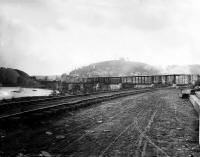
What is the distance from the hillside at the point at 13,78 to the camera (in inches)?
1572

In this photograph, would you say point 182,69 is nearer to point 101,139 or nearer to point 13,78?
point 13,78

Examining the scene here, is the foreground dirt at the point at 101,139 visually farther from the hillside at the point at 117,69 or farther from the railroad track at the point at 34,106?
the hillside at the point at 117,69

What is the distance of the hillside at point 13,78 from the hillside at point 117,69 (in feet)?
244

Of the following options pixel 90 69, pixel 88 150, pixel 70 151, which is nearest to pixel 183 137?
pixel 88 150

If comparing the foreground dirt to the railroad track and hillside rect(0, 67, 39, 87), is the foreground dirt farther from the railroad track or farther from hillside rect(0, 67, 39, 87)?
hillside rect(0, 67, 39, 87)

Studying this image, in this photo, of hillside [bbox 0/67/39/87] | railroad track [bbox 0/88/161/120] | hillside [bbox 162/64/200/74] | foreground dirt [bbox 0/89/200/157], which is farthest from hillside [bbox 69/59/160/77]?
foreground dirt [bbox 0/89/200/157]

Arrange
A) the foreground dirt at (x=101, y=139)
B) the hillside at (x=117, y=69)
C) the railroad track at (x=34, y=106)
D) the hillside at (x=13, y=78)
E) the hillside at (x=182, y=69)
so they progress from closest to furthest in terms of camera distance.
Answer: the foreground dirt at (x=101, y=139) < the railroad track at (x=34, y=106) < the hillside at (x=13, y=78) < the hillside at (x=182, y=69) < the hillside at (x=117, y=69)

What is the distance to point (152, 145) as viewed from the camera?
539 cm

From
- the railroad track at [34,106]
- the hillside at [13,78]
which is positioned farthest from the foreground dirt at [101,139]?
the hillside at [13,78]

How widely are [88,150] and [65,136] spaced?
1447 mm

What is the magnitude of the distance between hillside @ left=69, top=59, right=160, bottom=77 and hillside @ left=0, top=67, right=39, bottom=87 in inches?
2932

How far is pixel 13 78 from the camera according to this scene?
41625 millimetres

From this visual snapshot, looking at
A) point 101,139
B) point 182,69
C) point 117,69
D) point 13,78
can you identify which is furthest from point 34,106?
point 117,69

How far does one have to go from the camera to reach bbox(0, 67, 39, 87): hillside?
3994cm
